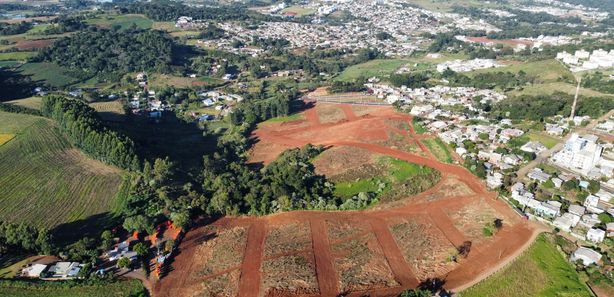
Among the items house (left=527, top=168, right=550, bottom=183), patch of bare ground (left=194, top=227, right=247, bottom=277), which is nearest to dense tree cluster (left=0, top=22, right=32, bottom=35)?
patch of bare ground (left=194, top=227, right=247, bottom=277)

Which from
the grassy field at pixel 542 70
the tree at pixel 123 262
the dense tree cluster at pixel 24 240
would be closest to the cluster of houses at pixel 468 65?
the grassy field at pixel 542 70

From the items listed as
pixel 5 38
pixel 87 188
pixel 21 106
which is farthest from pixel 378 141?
pixel 5 38

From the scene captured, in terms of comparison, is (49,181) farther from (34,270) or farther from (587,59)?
(587,59)

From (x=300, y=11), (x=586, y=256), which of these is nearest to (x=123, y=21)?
(x=300, y=11)

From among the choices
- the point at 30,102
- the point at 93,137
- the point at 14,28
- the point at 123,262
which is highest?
the point at 14,28

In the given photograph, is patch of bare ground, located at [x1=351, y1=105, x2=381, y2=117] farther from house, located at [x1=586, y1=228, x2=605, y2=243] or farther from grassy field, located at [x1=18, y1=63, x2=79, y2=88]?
grassy field, located at [x1=18, y1=63, x2=79, y2=88]

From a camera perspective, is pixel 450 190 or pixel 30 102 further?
pixel 30 102
